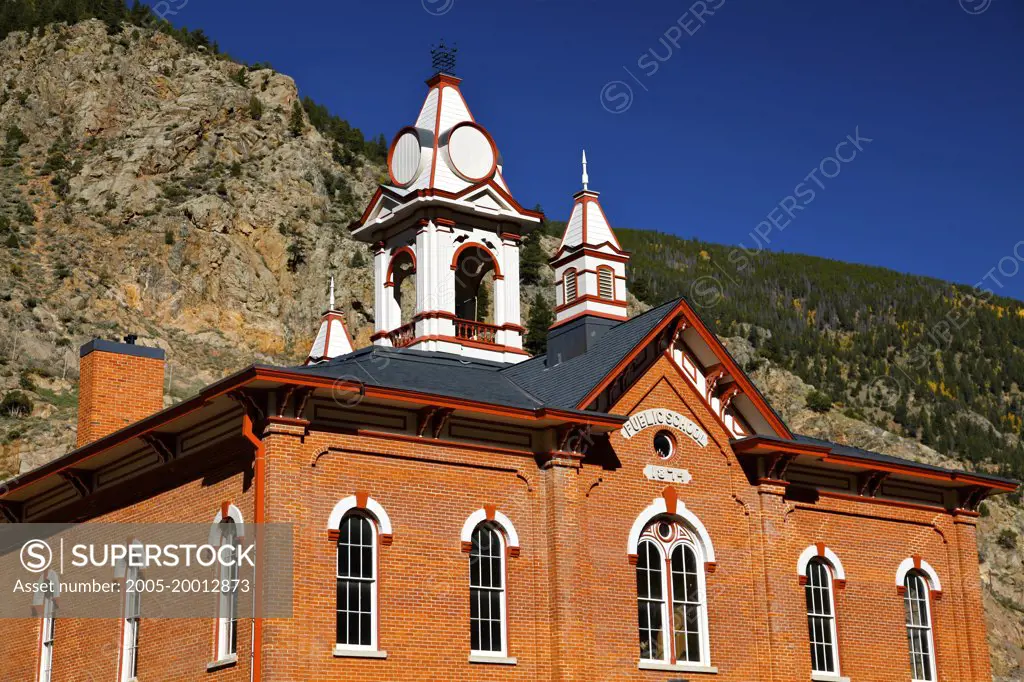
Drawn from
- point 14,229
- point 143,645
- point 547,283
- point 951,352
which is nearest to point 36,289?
point 14,229

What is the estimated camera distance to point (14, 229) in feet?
282

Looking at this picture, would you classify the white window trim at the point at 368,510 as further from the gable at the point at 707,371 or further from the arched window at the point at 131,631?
the gable at the point at 707,371

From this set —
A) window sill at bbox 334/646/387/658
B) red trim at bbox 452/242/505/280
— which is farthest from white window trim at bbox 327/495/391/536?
red trim at bbox 452/242/505/280

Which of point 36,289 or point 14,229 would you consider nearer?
point 36,289

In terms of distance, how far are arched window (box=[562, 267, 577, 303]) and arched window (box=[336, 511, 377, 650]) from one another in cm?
909

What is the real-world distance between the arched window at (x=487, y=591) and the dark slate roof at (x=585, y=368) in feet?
9.11

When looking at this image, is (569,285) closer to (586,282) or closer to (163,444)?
(586,282)

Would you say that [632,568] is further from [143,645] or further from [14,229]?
[14,229]

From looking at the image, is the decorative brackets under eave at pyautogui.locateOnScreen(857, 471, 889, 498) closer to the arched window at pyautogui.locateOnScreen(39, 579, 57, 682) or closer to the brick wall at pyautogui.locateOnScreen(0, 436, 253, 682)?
the brick wall at pyautogui.locateOnScreen(0, 436, 253, 682)

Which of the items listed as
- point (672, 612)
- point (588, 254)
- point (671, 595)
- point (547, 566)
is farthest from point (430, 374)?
point (672, 612)

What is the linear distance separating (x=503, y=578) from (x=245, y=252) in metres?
66.4

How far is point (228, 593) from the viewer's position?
23.2 meters

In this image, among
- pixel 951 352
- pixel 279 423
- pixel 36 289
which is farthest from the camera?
pixel 951 352

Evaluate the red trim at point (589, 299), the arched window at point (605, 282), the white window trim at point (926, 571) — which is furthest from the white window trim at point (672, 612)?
the arched window at point (605, 282)
